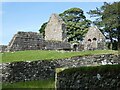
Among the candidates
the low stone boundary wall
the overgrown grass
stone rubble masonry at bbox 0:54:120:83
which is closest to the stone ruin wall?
stone rubble masonry at bbox 0:54:120:83

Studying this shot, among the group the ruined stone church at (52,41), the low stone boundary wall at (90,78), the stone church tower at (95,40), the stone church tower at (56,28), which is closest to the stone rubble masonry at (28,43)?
the ruined stone church at (52,41)

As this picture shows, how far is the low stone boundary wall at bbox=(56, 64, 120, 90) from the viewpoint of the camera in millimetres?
10766

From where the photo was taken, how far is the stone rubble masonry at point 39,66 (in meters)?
21.3

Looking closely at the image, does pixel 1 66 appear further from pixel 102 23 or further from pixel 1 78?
pixel 102 23

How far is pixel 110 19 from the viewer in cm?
6669

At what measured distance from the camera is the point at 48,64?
2288 centimetres

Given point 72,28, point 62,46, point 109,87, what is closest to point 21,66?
point 109,87

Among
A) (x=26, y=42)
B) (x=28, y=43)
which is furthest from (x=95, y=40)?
(x=26, y=42)

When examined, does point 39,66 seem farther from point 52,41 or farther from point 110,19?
point 110,19

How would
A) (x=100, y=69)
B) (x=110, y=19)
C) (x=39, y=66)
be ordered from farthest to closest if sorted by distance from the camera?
1. (x=110, y=19)
2. (x=39, y=66)
3. (x=100, y=69)

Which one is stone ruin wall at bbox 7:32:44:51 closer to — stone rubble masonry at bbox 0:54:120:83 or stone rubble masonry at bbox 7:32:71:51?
stone rubble masonry at bbox 7:32:71:51

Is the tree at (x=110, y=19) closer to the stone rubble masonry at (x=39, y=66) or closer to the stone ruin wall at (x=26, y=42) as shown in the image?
the stone ruin wall at (x=26, y=42)

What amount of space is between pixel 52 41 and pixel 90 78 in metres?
31.7

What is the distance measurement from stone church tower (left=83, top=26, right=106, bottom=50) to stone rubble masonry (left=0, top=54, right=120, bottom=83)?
23.2 meters
